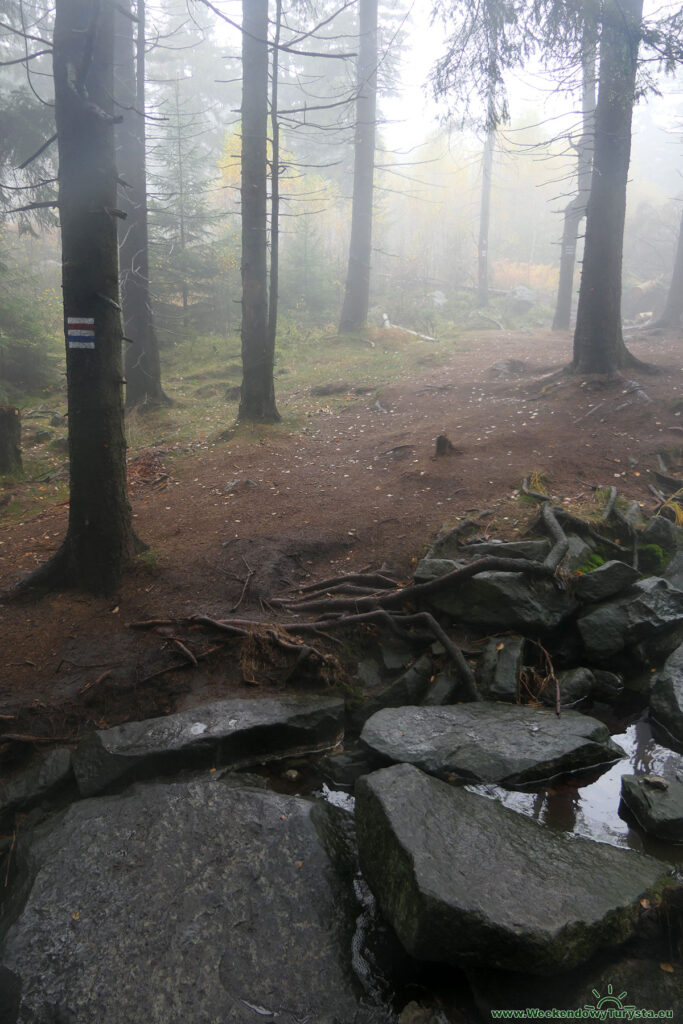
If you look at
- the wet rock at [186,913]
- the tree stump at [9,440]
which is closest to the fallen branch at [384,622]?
the wet rock at [186,913]

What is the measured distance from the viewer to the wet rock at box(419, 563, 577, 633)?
17.8ft

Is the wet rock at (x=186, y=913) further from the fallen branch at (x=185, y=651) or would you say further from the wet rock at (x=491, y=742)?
the fallen branch at (x=185, y=651)

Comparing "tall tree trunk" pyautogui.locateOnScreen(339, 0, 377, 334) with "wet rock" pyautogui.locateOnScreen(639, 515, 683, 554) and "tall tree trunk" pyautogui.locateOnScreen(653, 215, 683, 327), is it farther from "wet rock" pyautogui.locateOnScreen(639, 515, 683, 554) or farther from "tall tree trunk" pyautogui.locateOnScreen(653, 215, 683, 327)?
"wet rock" pyautogui.locateOnScreen(639, 515, 683, 554)

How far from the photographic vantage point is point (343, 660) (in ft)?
17.6

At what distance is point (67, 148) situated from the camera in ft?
17.5

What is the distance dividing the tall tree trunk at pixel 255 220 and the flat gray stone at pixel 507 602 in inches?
254

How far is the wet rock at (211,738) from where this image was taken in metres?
4.29

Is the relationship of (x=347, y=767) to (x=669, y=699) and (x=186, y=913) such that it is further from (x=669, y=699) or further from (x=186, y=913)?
(x=669, y=699)

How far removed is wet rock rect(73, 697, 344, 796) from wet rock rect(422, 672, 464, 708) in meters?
0.73

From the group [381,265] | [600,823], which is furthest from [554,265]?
[600,823]

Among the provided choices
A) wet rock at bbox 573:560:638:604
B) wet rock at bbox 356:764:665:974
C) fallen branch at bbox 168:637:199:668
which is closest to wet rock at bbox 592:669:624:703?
wet rock at bbox 573:560:638:604

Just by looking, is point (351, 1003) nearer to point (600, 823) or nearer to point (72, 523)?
point (600, 823)

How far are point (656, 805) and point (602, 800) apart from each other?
1.26ft

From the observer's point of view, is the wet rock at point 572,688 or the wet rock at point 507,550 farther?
the wet rock at point 507,550
